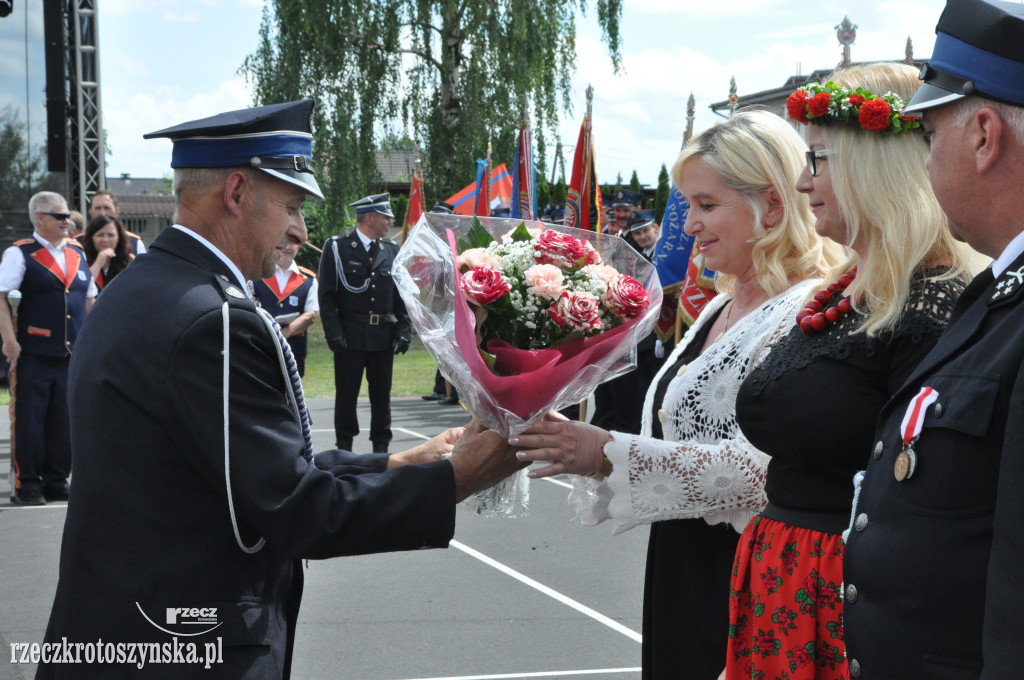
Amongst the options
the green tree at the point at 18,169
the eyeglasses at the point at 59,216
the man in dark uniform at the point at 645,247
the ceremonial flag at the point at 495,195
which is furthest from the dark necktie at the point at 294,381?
the green tree at the point at 18,169

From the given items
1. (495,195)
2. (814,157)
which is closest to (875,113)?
(814,157)

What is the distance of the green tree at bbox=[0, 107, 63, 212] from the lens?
14.2 meters

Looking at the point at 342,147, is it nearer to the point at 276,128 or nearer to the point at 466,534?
the point at 466,534

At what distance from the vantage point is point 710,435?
106 inches

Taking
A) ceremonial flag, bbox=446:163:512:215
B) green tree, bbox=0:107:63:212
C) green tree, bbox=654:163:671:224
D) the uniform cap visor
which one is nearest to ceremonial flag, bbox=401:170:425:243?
ceremonial flag, bbox=446:163:512:215

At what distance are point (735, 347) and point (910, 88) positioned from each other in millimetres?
791

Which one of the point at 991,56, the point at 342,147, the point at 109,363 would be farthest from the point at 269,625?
the point at 342,147

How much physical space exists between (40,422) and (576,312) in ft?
20.7

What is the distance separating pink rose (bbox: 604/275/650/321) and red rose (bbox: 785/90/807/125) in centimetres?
57

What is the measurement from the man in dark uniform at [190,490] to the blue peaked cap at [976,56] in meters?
1.30

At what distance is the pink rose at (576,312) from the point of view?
7.70ft

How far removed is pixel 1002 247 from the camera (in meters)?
1.54

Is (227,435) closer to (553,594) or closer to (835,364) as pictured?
(835,364)

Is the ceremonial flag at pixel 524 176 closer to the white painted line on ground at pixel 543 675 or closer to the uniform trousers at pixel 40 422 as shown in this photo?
the uniform trousers at pixel 40 422
